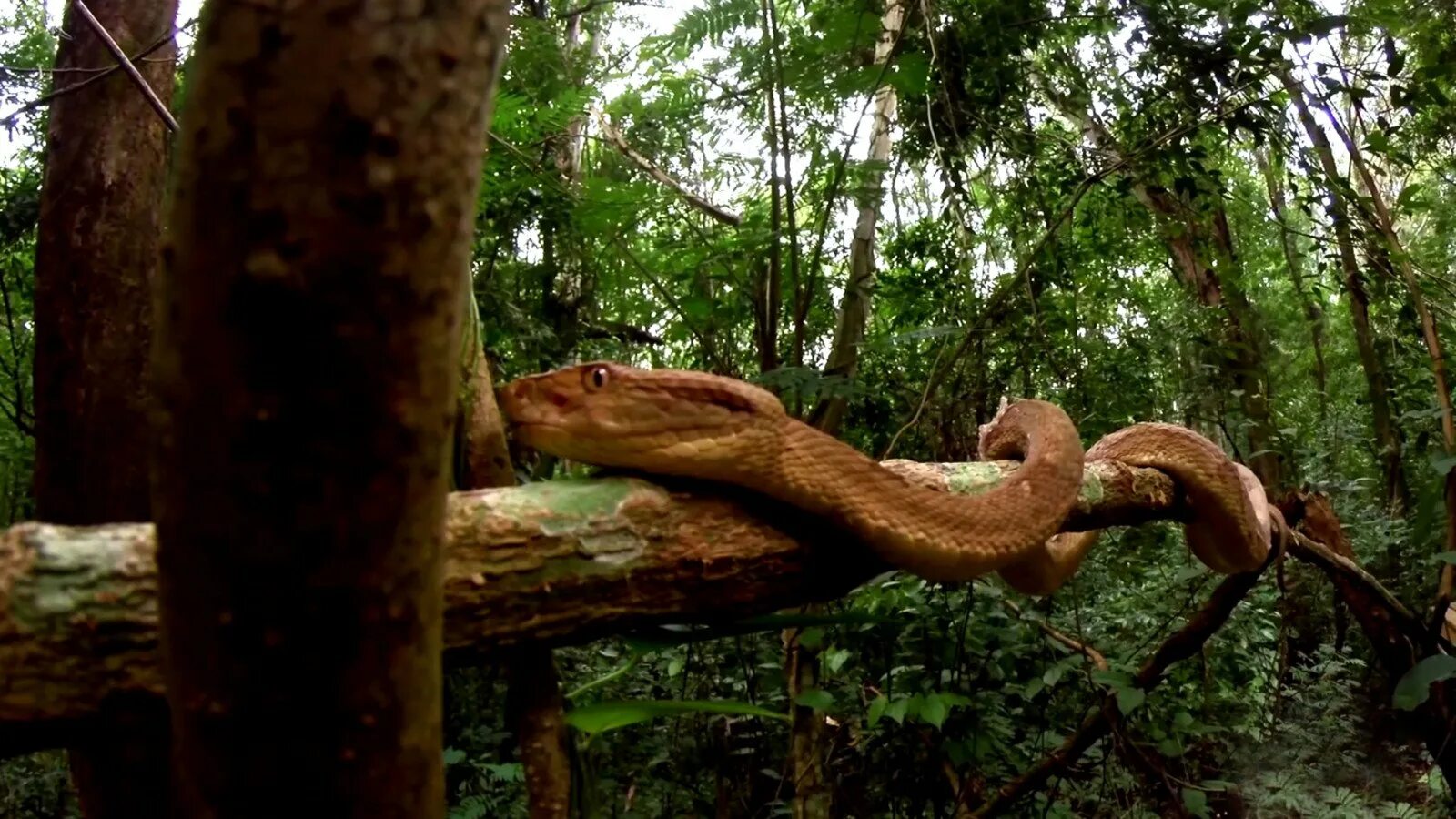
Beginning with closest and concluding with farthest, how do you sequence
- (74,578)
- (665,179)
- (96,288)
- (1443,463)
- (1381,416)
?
(74,578), (1443,463), (96,288), (665,179), (1381,416)

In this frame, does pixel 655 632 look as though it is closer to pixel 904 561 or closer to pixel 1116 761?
pixel 904 561

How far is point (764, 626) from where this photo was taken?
1.78 meters

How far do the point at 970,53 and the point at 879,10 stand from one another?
855mm

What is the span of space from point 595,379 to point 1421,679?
2.52 meters

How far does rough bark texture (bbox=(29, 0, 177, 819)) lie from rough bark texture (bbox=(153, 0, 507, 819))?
10.3 feet

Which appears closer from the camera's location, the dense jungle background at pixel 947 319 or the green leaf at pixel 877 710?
A: the green leaf at pixel 877 710

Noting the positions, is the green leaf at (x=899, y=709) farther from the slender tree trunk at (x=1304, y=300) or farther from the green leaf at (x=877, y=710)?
the slender tree trunk at (x=1304, y=300)

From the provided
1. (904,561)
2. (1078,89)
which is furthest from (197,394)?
Answer: (1078,89)

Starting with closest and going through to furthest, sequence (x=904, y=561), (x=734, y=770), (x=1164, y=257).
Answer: (x=904, y=561) → (x=734, y=770) → (x=1164, y=257)

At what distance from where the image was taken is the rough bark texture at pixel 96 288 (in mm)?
3436

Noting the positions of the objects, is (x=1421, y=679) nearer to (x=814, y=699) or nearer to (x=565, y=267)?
(x=814, y=699)

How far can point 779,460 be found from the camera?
5.80 feet

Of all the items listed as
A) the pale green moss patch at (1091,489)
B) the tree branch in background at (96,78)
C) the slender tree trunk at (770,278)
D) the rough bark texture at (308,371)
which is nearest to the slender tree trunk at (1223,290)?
the slender tree trunk at (770,278)

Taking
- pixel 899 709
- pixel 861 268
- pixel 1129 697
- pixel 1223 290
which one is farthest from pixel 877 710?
pixel 1223 290
